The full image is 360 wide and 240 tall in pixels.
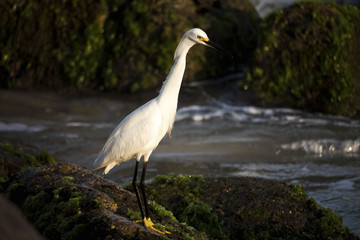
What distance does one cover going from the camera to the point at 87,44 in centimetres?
1218

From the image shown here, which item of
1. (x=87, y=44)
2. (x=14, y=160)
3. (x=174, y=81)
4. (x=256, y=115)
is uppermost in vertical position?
(x=87, y=44)

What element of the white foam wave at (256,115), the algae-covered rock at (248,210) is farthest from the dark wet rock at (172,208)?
the white foam wave at (256,115)

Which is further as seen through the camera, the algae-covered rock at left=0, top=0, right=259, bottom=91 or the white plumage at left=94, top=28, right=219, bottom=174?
the algae-covered rock at left=0, top=0, right=259, bottom=91

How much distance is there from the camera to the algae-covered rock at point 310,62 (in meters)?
10.9

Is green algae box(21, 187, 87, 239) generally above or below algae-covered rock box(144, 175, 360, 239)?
above

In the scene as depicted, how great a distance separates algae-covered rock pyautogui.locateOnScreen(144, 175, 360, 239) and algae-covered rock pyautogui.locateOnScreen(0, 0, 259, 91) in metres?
6.97

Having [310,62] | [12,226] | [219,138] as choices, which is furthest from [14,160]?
[310,62]

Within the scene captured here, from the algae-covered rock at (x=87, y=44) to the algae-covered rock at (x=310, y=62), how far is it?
1.83 meters

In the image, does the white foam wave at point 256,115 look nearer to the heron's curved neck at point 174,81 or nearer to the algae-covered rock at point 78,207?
the heron's curved neck at point 174,81

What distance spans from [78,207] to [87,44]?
8.90 m

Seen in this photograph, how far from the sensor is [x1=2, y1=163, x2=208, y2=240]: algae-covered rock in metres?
3.52

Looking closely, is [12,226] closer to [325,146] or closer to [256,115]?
[325,146]

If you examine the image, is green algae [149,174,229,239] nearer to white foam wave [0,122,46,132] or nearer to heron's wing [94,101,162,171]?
heron's wing [94,101,162,171]

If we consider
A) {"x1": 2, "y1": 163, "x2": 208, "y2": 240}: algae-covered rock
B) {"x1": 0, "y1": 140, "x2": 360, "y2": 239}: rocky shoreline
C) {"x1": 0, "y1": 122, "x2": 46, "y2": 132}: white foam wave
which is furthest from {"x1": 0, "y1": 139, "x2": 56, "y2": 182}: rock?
{"x1": 0, "y1": 122, "x2": 46, "y2": 132}: white foam wave
